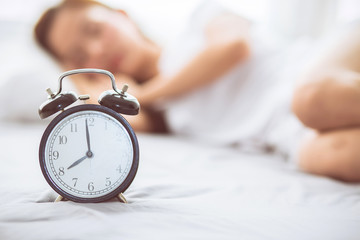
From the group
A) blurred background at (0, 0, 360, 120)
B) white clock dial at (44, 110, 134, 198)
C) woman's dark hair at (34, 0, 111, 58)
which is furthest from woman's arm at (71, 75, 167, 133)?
white clock dial at (44, 110, 134, 198)

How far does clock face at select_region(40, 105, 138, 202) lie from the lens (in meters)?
0.64

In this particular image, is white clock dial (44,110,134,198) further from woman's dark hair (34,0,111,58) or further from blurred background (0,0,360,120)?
woman's dark hair (34,0,111,58)

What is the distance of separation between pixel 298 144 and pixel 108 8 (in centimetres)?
119

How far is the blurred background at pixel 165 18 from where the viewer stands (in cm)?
188

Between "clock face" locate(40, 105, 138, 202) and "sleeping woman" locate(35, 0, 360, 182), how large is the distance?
534 mm

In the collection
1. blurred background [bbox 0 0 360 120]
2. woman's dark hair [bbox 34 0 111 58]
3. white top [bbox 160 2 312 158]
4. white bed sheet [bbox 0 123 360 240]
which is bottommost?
white bed sheet [bbox 0 123 360 240]

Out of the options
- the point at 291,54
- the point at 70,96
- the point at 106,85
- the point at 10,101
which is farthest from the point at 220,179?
the point at 10,101

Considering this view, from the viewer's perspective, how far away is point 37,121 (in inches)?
67.3

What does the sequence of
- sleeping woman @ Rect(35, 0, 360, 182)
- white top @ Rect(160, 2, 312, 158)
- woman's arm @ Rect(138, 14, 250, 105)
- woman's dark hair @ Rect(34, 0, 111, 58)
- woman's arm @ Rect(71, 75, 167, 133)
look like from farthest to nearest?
woman's dark hair @ Rect(34, 0, 111, 58) → woman's arm @ Rect(71, 75, 167, 133) → woman's arm @ Rect(138, 14, 250, 105) → white top @ Rect(160, 2, 312, 158) → sleeping woman @ Rect(35, 0, 360, 182)

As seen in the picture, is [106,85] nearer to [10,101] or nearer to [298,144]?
[10,101]

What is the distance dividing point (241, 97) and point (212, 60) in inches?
7.1

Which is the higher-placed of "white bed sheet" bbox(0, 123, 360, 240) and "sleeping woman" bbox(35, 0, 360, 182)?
"sleeping woman" bbox(35, 0, 360, 182)

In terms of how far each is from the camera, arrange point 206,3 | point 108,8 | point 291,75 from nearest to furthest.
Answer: point 291,75 < point 206,3 < point 108,8

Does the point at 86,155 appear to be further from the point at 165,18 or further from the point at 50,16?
the point at 165,18
